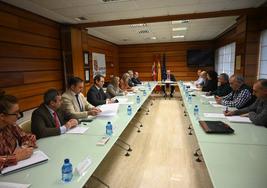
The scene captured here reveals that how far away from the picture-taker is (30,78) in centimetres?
416

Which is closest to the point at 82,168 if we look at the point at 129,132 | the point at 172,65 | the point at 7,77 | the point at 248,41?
→ the point at 129,132

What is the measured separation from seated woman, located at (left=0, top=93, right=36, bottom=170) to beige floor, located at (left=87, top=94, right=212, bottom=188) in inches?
38.7

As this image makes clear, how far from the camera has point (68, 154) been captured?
5.19ft

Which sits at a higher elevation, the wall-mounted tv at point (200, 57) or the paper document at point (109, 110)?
the wall-mounted tv at point (200, 57)

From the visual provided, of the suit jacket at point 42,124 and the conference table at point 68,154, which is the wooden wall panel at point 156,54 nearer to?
the conference table at point 68,154

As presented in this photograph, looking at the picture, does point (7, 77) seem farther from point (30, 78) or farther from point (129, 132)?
point (129, 132)

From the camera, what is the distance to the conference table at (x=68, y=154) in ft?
4.00

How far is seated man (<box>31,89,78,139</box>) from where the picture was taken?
6.41ft

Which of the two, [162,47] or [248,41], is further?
[162,47]

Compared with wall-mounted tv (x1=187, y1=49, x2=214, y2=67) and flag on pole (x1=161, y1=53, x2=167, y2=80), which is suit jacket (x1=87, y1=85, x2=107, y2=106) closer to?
flag on pole (x1=161, y1=53, x2=167, y2=80)

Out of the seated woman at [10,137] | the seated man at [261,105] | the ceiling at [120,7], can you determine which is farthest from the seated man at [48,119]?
the ceiling at [120,7]

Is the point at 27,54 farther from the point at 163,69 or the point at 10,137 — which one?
the point at 163,69

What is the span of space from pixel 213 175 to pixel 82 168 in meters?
0.89

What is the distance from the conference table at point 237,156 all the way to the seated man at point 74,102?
152 cm
